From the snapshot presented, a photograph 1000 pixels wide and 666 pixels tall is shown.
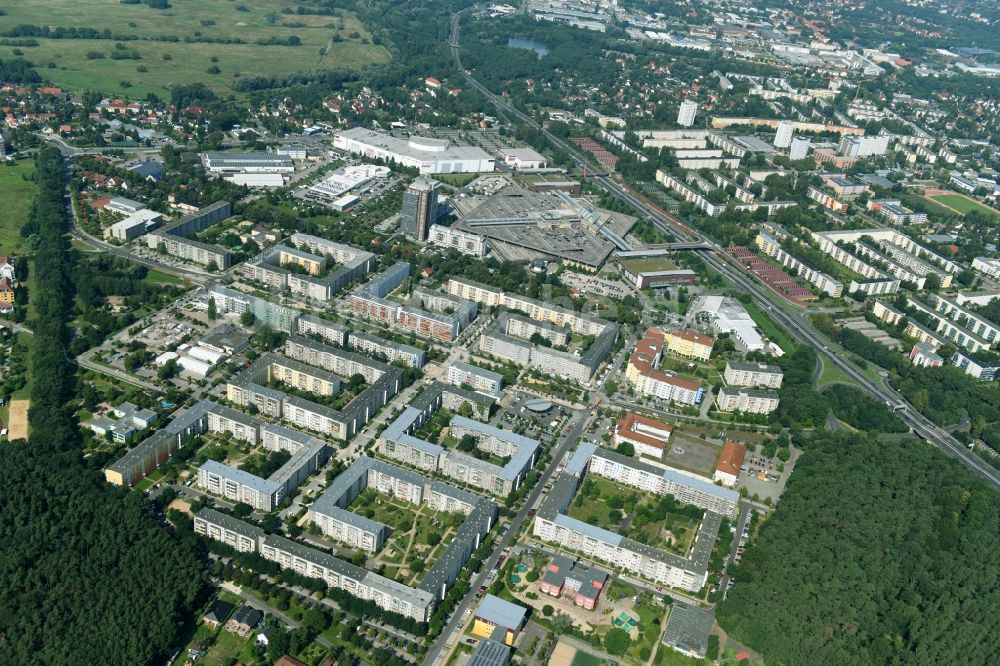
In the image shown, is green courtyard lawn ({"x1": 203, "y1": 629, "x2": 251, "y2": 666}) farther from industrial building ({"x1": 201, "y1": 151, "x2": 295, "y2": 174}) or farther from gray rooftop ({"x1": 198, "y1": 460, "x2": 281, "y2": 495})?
industrial building ({"x1": 201, "y1": 151, "x2": 295, "y2": 174})

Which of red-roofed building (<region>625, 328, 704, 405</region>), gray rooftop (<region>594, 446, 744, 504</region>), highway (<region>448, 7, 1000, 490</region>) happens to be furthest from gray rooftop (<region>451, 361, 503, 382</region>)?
highway (<region>448, 7, 1000, 490</region>)

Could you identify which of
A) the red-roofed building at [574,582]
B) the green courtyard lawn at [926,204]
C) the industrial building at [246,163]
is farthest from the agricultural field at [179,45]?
Result: the red-roofed building at [574,582]

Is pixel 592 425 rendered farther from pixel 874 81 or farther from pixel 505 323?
pixel 874 81

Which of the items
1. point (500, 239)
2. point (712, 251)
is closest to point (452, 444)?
point (500, 239)

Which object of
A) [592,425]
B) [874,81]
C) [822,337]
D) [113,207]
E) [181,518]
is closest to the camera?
[181,518]

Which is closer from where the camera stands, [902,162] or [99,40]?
[902,162]

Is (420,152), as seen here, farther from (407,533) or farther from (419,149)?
(407,533)

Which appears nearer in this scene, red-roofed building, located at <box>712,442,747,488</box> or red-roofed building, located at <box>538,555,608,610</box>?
red-roofed building, located at <box>538,555,608,610</box>
